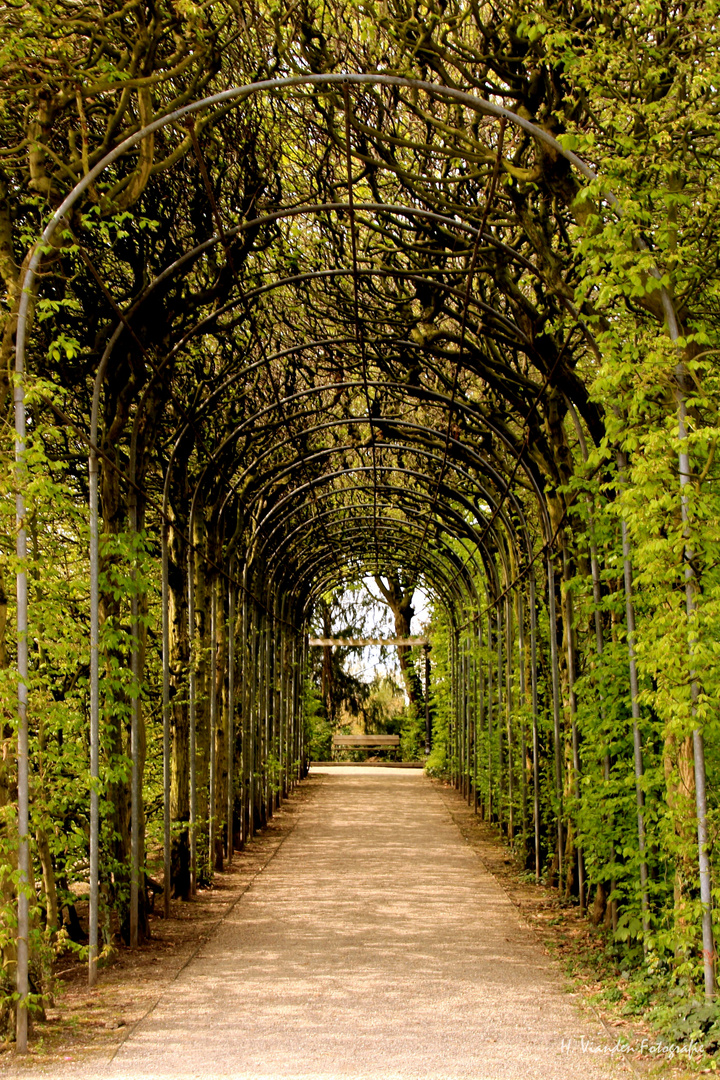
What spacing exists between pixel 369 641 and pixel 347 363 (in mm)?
17317

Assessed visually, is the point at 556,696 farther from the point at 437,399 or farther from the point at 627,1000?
the point at 627,1000

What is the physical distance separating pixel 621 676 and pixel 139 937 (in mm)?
3690

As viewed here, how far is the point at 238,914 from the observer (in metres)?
8.49

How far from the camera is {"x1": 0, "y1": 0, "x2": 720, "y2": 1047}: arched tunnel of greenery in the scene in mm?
5055

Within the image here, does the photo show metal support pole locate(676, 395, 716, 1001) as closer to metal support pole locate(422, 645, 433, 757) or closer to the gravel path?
the gravel path

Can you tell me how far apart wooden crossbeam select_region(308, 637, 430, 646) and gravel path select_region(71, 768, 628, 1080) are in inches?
638

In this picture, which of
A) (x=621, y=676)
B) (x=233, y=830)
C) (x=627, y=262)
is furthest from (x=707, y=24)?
(x=233, y=830)

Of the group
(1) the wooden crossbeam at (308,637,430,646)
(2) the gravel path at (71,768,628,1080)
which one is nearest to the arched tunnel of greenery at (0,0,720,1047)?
(2) the gravel path at (71,768,628,1080)

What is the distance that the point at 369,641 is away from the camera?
28.6m

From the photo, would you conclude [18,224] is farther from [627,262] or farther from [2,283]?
[627,262]

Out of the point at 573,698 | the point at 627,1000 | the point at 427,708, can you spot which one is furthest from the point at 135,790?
the point at 427,708

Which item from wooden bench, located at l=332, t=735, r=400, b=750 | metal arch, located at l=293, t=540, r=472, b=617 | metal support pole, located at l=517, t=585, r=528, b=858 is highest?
metal arch, located at l=293, t=540, r=472, b=617

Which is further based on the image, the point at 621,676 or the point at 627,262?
the point at 621,676

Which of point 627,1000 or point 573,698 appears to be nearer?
point 627,1000
